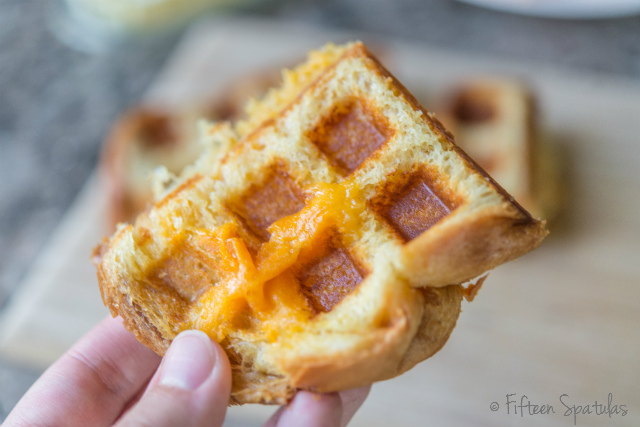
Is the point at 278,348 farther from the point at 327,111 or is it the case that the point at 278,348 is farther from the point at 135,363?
the point at 135,363

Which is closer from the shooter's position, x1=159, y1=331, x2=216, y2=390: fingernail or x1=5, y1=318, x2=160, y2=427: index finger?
x1=159, y1=331, x2=216, y2=390: fingernail

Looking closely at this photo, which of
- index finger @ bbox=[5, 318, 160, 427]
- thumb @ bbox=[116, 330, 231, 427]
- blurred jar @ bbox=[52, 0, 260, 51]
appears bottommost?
index finger @ bbox=[5, 318, 160, 427]

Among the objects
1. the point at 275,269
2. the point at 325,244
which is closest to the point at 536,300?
the point at 325,244

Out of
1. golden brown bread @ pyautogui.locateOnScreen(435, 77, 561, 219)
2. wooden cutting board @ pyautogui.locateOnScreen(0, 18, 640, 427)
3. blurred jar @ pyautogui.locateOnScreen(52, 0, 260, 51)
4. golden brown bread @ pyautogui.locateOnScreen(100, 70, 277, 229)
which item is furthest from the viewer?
blurred jar @ pyautogui.locateOnScreen(52, 0, 260, 51)

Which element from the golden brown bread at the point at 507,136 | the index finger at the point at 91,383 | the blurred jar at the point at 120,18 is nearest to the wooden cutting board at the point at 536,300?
the golden brown bread at the point at 507,136

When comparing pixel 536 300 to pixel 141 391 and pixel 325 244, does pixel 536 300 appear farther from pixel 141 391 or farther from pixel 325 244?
pixel 141 391

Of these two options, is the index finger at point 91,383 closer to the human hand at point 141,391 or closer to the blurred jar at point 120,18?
the human hand at point 141,391

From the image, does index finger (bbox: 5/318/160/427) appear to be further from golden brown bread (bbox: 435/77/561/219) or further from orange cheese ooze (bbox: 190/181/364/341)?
golden brown bread (bbox: 435/77/561/219)

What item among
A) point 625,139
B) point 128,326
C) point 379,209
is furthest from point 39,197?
point 625,139

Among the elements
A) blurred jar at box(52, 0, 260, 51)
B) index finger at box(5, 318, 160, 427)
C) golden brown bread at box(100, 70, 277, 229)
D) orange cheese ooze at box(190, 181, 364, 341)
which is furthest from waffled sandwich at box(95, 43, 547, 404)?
blurred jar at box(52, 0, 260, 51)

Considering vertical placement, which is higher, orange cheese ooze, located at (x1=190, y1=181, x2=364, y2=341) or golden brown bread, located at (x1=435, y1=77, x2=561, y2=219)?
orange cheese ooze, located at (x1=190, y1=181, x2=364, y2=341)
